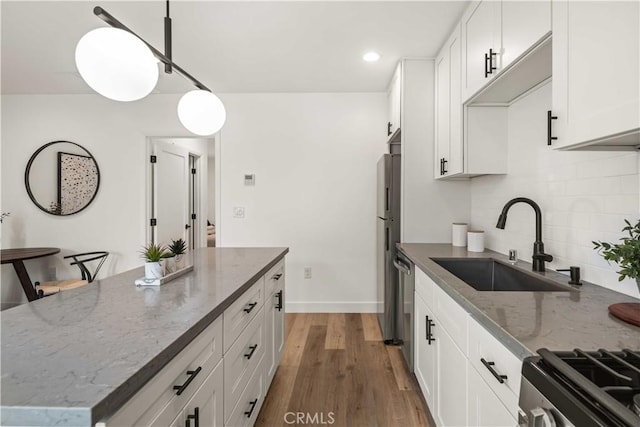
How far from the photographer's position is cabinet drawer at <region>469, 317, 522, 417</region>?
893mm

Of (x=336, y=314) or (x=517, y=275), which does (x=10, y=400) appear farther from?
(x=336, y=314)

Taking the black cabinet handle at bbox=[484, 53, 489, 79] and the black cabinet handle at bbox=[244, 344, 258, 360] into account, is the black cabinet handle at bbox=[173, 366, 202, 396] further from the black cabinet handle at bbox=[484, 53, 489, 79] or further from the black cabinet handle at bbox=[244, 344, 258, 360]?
the black cabinet handle at bbox=[484, 53, 489, 79]

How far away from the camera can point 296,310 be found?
3818mm

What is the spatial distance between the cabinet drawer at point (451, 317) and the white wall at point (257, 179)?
212 centimetres

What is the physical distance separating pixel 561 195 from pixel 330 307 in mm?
2698

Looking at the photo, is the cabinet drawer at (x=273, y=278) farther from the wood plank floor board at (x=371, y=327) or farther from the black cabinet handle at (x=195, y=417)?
the wood plank floor board at (x=371, y=327)

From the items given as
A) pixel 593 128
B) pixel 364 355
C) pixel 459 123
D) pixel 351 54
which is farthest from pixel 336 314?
pixel 593 128

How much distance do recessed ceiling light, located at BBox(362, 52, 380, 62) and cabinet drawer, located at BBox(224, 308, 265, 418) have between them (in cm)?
228

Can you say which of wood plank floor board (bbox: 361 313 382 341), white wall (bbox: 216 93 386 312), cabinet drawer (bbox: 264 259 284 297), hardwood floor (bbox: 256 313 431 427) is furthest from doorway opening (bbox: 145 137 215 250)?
wood plank floor board (bbox: 361 313 382 341)

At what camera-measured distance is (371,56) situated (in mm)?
2844

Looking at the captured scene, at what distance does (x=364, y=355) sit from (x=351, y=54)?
2.58 m

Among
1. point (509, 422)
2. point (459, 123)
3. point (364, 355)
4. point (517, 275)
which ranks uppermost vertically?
point (459, 123)

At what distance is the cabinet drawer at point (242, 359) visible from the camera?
4.19 ft

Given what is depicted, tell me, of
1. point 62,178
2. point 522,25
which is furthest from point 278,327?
point 62,178
